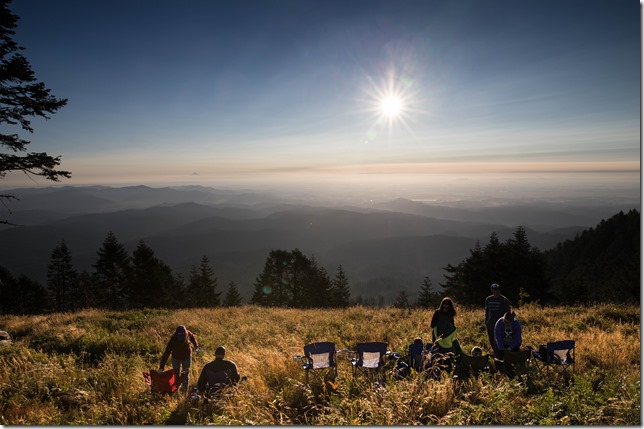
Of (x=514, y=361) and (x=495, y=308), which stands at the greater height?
(x=495, y=308)

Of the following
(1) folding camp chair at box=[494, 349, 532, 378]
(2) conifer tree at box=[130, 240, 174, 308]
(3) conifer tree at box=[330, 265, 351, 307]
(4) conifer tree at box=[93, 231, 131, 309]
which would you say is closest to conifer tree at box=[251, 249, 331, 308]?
(3) conifer tree at box=[330, 265, 351, 307]

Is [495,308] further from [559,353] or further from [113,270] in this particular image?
[113,270]

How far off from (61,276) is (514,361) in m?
55.7

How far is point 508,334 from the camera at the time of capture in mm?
6230

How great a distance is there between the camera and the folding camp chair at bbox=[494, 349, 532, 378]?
589cm

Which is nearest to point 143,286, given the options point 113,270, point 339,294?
point 113,270

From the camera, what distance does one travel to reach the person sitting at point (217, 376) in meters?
5.44

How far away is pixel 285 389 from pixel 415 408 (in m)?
2.23

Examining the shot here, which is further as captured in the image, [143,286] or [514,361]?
[143,286]

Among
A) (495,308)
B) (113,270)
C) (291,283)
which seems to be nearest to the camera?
(495,308)

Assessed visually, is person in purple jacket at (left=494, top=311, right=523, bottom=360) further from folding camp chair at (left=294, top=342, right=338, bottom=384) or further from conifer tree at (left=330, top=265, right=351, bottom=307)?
conifer tree at (left=330, top=265, right=351, bottom=307)

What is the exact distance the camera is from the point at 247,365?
6762 mm

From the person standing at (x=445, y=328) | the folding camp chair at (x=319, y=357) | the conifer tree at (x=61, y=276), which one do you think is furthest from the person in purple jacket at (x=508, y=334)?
the conifer tree at (x=61, y=276)

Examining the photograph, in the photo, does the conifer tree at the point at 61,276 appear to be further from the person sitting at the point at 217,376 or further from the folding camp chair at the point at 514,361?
the folding camp chair at the point at 514,361
